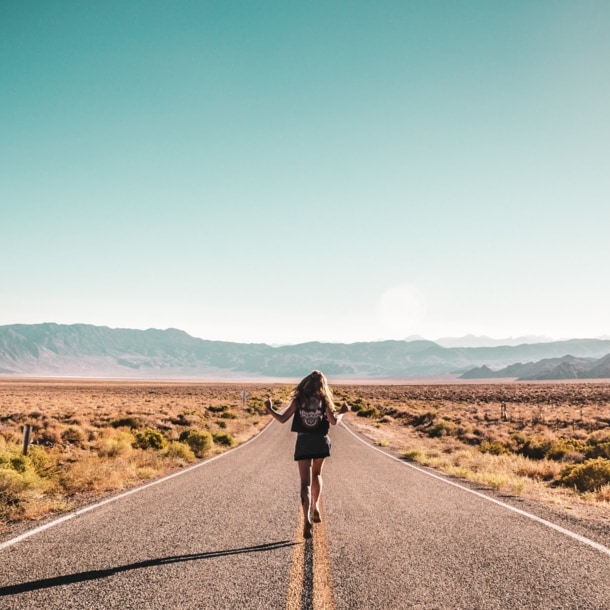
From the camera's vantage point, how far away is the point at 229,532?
248 inches

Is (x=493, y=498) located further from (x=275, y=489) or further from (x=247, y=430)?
(x=247, y=430)

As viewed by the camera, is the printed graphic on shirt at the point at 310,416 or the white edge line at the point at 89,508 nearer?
the white edge line at the point at 89,508

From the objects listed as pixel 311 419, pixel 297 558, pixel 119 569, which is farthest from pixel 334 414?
pixel 119 569

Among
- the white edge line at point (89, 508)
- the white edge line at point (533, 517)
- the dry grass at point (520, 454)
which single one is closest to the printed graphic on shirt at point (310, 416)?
the white edge line at point (533, 517)

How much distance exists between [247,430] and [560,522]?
21708mm

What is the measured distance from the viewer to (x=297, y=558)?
5.18 metres

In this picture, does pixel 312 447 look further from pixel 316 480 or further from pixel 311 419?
pixel 316 480

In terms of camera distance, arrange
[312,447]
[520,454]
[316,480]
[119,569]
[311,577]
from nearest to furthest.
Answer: [311,577], [119,569], [312,447], [316,480], [520,454]

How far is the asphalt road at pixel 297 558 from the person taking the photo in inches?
166

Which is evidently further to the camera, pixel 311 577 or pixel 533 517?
pixel 533 517

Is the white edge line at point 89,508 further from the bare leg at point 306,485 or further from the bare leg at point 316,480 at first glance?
the bare leg at point 316,480

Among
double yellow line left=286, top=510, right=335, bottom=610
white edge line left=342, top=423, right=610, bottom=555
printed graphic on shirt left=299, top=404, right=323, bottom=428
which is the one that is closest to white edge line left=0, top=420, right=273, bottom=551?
double yellow line left=286, top=510, right=335, bottom=610

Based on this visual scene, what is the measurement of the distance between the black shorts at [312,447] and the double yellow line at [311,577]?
101 cm

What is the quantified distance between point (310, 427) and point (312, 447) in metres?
0.25
